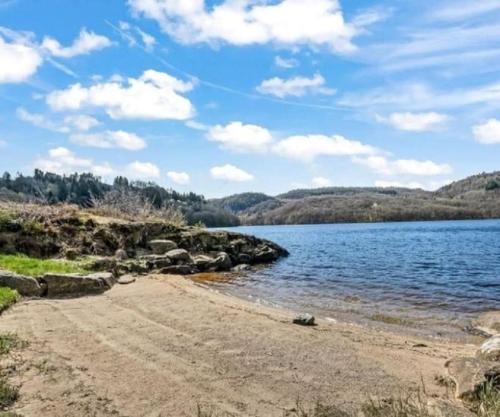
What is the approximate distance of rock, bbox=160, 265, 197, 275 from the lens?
81.9ft

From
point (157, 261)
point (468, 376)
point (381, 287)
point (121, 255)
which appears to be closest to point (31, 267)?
point (121, 255)

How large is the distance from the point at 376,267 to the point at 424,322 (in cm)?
1821

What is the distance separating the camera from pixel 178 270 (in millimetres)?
25750

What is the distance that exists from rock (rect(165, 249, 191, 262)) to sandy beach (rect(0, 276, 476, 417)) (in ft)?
44.6

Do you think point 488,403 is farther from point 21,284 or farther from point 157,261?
point 157,261

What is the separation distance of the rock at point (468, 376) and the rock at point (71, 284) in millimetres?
11040

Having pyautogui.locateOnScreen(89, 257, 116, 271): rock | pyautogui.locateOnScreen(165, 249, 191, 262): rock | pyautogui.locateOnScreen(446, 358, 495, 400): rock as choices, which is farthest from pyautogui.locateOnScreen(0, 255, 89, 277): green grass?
pyautogui.locateOnScreen(446, 358, 495, 400): rock

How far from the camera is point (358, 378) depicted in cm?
776

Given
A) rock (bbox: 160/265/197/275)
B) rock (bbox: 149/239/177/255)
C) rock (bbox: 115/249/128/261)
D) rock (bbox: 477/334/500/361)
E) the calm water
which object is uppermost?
rock (bbox: 149/239/177/255)

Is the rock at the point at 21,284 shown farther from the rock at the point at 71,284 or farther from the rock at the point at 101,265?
the rock at the point at 101,265

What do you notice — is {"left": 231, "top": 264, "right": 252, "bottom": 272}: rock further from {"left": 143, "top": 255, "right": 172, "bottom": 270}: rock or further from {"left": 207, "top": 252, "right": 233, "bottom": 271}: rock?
{"left": 143, "top": 255, "right": 172, "bottom": 270}: rock

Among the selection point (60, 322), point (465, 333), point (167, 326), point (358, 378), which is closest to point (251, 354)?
point (358, 378)

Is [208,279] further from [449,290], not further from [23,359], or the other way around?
[23,359]

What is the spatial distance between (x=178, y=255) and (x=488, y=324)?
679 inches
